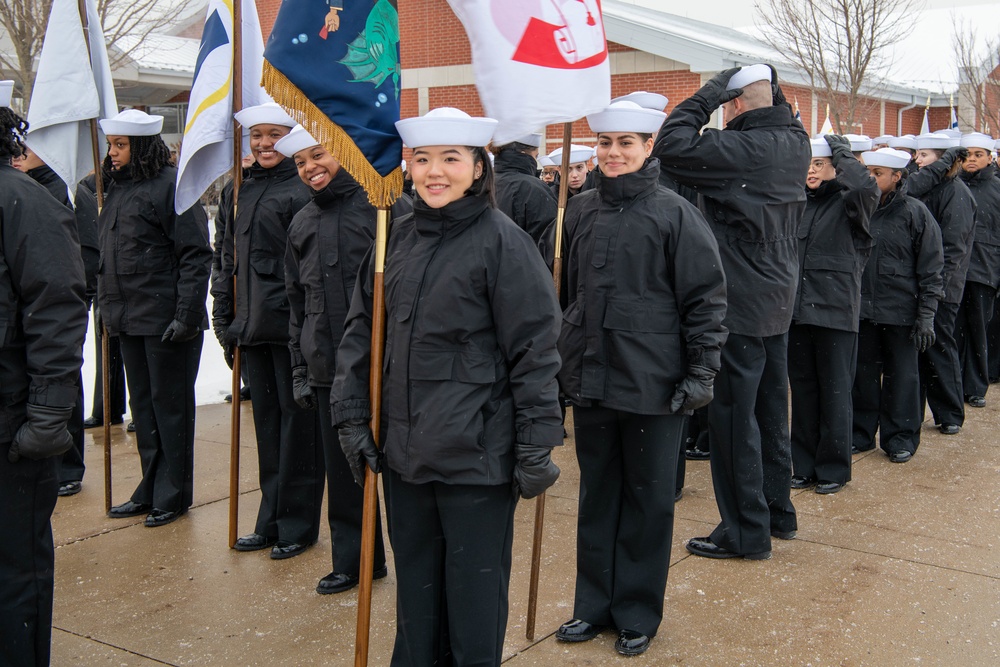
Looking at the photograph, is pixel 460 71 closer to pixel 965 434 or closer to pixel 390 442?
pixel 965 434

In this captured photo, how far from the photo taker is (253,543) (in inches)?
213

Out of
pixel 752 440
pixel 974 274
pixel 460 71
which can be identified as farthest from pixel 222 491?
pixel 460 71

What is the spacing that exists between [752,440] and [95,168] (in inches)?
152

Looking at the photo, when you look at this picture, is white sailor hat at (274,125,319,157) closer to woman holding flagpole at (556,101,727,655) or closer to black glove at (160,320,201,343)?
black glove at (160,320,201,343)

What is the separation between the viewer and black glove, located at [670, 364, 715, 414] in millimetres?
4156

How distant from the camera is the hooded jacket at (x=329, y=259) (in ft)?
15.3

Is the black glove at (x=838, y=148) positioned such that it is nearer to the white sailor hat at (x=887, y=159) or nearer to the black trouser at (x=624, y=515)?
the white sailor hat at (x=887, y=159)

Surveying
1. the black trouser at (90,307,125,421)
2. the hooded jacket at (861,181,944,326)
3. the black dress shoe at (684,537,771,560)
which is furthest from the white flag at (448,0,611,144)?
the black trouser at (90,307,125,421)

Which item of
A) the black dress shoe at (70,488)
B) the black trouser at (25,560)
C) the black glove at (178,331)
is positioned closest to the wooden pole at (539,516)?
the black trouser at (25,560)

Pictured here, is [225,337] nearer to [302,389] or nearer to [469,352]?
[302,389]

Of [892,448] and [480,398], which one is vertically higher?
[480,398]

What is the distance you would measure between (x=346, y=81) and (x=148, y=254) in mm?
2639

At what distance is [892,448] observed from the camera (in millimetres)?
7129

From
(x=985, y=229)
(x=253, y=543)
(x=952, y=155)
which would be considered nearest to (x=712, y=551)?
(x=253, y=543)
